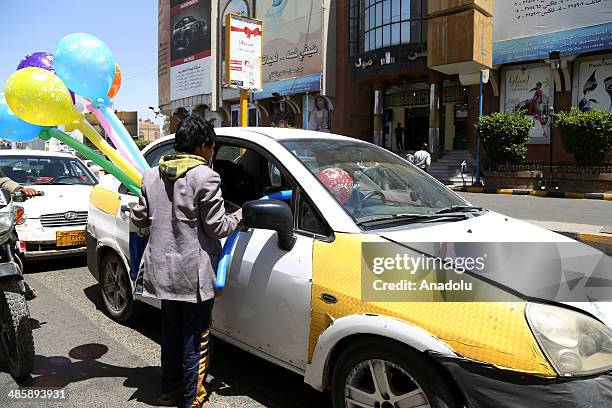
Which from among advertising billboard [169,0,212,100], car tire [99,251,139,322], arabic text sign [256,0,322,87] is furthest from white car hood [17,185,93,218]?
advertising billboard [169,0,212,100]

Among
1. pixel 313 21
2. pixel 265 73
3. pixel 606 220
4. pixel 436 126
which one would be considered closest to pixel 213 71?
pixel 265 73

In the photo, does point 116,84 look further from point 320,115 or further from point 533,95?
point 320,115

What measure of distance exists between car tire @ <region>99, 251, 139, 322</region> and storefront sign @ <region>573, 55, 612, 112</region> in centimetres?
2050

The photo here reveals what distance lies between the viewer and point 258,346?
301 centimetres

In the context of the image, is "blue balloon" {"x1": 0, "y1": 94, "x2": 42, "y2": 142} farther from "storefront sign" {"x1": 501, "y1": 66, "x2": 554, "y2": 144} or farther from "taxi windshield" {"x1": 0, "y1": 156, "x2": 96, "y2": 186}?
"storefront sign" {"x1": 501, "y1": 66, "x2": 554, "y2": 144}

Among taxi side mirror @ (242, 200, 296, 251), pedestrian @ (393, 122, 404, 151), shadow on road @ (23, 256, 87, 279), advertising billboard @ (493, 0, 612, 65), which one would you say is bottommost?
shadow on road @ (23, 256, 87, 279)

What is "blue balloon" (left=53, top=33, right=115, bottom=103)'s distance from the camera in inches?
134

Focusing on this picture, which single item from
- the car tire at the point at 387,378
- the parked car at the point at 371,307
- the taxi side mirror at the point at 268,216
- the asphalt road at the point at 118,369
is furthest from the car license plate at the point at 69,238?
the car tire at the point at 387,378

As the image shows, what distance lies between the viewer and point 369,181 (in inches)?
126

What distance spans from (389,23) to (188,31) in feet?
80.0

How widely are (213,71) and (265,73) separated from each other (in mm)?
7602

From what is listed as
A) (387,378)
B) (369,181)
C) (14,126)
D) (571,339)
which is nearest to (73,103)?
(14,126)

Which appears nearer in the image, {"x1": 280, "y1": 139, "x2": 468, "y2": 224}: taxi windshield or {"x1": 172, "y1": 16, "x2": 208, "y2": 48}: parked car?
{"x1": 280, "y1": 139, "x2": 468, "y2": 224}: taxi windshield

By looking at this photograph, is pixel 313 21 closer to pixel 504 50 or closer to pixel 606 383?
pixel 504 50
